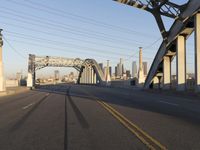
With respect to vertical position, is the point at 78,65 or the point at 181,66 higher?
the point at 78,65

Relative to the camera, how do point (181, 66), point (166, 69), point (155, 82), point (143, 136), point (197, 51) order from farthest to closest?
point (155, 82) < point (166, 69) < point (181, 66) < point (197, 51) < point (143, 136)

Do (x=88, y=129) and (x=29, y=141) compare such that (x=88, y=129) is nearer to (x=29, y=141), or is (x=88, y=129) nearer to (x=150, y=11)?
(x=29, y=141)

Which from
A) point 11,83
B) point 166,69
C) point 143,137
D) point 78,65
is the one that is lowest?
point 143,137

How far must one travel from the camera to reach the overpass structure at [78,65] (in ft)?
355

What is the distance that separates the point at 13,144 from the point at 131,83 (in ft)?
221

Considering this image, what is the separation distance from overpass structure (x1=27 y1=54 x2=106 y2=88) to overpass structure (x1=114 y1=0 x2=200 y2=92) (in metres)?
56.5

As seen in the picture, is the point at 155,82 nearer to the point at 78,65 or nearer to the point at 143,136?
the point at 143,136

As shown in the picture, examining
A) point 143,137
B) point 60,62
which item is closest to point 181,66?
point 143,137

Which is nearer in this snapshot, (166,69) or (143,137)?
(143,137)

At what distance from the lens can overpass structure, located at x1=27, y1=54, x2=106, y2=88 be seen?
10821cm

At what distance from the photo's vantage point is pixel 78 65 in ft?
460

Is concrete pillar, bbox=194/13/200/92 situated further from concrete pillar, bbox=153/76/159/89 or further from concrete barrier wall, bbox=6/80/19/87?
concrete barrier wall, bbox=6/80/19/87

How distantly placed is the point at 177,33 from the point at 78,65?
100m

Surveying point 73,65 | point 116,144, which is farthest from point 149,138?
point 73,65
